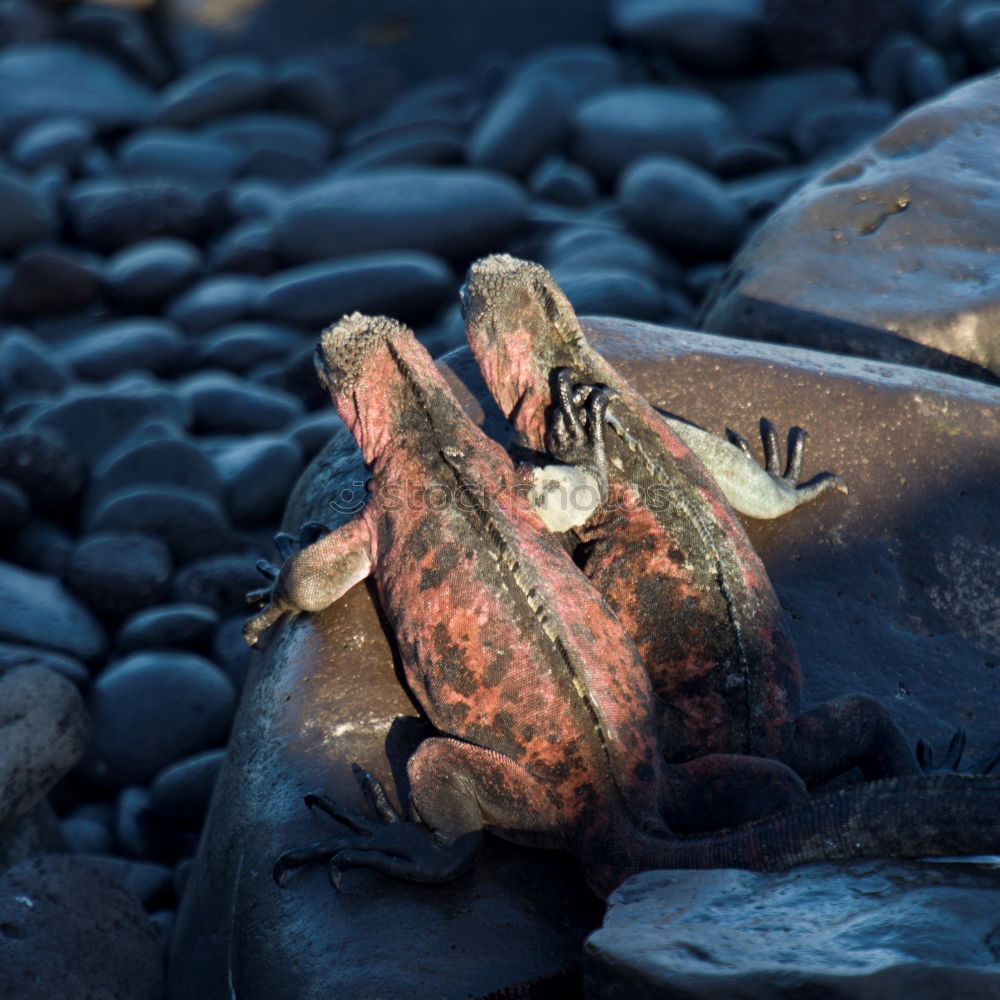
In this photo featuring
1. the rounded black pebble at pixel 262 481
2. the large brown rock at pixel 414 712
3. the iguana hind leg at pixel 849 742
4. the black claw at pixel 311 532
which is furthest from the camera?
the rounded black pebble at pixel 262 481

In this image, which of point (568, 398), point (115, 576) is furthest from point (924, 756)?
point (115, 576)

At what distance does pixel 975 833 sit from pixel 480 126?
453 inches

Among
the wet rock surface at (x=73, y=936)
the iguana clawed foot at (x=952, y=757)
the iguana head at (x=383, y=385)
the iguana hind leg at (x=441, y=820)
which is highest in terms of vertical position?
the iguana head at (x=383, y=385)

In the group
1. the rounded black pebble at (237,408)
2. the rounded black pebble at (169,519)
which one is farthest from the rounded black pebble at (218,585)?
the rounded black pebble at (237,408)

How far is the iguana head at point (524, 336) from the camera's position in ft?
15.5

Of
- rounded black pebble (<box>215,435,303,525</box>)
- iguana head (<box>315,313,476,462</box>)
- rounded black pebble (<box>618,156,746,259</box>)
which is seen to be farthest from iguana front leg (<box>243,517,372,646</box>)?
rounded black pebble (<box>618,156,746,259</box>)

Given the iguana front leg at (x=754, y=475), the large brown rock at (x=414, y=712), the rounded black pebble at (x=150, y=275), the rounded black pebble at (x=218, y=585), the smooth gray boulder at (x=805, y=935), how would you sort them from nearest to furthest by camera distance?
the smooth gray boulder at (x=805, y=935), the large brown rock at (x=414, y=712), the iguana front leg at (x=754, y=475), the rounded black pebble at (x=218, y=585), the rounded black pebble at (x=150, y=275)

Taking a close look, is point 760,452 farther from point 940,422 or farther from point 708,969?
point 708,969

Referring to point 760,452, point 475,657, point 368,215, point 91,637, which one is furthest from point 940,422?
point 368,215

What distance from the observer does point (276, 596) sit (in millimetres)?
4590

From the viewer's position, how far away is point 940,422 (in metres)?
5.21

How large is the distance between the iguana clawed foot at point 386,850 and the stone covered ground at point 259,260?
1027 millimetres

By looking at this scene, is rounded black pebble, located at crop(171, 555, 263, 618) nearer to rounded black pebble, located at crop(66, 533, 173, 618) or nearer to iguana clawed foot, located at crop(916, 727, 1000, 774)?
rounded black pebble, located at crop(66, 533, 173, 618)

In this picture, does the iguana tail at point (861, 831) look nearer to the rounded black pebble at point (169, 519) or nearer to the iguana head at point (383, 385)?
the iguana head at point (383, 385)
